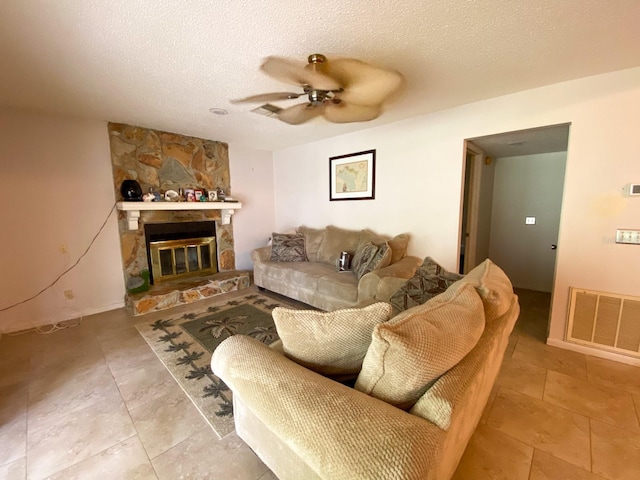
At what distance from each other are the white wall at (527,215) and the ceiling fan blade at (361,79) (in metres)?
3.23

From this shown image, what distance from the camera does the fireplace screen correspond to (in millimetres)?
3785

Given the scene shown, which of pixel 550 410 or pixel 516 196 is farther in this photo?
pixel 516 196

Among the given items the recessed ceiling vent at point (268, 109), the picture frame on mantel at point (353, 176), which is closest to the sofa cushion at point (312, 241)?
the picture frame on mantel at point (353, 176)

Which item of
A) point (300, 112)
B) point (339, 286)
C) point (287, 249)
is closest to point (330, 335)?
point (300, 112)

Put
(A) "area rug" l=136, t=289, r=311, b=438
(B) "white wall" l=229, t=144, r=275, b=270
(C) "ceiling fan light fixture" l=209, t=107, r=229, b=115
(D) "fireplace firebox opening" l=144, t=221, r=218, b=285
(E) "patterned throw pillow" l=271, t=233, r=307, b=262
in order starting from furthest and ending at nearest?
(B) "white wall" l=229, t=144, r=275, b=270, (E) "patterned throw pillow" l=271, t=233, r=307, b=262, (D) "fireplace firebox opening" l=144, t=221, r=218, b=285, (C) "ceiling fan light fixture" l=209, t=107, r=229, b=115, (A) "area rug" l=136, t=289, r=311, b=438

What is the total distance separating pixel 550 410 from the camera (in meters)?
1.71

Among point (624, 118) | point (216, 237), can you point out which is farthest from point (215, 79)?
point (624, 118)

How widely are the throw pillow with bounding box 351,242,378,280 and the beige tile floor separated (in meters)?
1.52

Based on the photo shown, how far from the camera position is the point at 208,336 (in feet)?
8.78

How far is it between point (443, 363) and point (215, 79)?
2442 mm

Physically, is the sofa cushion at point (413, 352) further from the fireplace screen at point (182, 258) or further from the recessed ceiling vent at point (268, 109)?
the fireplace screen at point (182, 258)

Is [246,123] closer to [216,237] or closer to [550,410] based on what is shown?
[216,237]

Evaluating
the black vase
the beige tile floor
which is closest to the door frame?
the beige tile floor

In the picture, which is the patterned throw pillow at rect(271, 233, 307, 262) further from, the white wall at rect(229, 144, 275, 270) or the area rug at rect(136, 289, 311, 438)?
the white wall at rect(229, 144, 275, 270)
